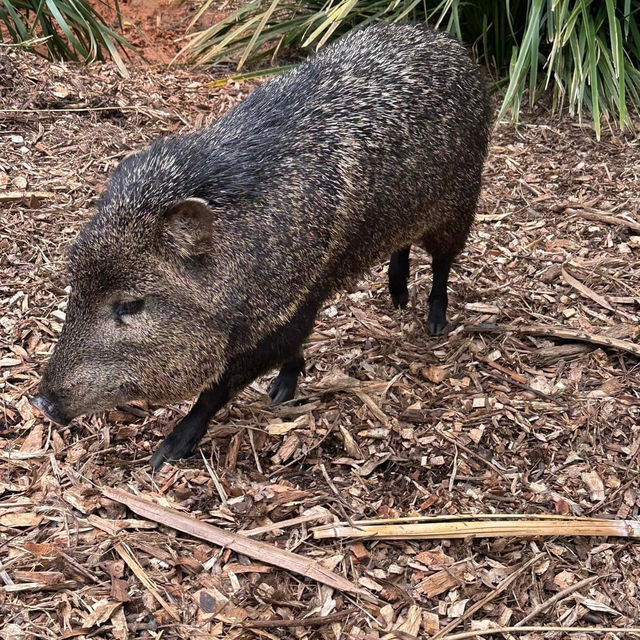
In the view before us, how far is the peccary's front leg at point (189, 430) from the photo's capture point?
3.04 m

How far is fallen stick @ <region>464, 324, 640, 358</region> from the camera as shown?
3760 mm

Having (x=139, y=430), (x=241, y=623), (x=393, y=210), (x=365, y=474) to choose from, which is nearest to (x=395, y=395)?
(x=365, y=474)

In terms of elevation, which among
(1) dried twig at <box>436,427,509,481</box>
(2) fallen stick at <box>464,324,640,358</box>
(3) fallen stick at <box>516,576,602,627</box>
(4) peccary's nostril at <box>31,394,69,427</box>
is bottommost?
(3) fallen stick at <box>516,576,602,627</box>

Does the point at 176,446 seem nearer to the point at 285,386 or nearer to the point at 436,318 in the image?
the point at 285,386

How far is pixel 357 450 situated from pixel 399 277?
117cm

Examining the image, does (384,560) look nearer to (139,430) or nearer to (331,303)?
(139,430)

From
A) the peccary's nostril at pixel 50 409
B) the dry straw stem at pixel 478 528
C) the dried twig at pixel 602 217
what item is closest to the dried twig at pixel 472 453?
the dry straw stem at pixel 478 528

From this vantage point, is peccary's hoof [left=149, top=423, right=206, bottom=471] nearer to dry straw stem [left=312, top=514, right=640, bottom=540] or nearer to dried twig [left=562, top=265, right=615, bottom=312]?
dry straw stem [left=312, top=514, right=640, bottom=540]

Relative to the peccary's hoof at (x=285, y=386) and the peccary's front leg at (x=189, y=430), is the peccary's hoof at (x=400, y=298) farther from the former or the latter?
the peccary's front leg at (x=189, y=430)

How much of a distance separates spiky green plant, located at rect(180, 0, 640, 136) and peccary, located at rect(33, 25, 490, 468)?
1845 millimetres

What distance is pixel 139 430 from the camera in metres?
3.24

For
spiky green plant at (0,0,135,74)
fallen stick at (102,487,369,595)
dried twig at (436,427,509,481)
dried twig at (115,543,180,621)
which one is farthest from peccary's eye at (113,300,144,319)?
spiky green plant at (0,0,135,74)

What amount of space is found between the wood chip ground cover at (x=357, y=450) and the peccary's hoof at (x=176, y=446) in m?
0.05

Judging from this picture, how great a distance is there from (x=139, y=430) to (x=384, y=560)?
1.10 m
